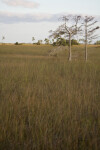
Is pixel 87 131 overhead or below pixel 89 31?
below

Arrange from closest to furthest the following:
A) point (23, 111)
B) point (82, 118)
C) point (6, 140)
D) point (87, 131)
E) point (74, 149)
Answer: point (74, 149) < point (6, 140) < point (87, 131) < point (82, 118) < point (23, 111)

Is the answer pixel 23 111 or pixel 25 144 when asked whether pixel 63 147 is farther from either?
pixel 23 111

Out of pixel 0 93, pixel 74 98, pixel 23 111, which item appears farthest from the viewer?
pixel 0 93

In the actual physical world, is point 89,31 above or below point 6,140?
above

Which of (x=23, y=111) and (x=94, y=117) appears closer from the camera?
(x=94, y=117)

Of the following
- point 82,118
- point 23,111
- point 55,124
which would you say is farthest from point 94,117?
point 23,111

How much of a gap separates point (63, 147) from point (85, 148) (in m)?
0.35

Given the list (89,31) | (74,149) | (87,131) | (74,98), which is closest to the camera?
(74,149)

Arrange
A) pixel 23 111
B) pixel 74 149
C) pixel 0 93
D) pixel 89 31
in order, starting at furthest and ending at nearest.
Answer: pixel 89 31 → pixel 0 93 → pixel 23 111 → pixel 74 149

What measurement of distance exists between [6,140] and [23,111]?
3.76 feet

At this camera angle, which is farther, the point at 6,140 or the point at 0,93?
the point at 0,93

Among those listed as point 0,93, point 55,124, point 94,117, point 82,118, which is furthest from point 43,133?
point 0,93

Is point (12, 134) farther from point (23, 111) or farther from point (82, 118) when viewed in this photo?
point (82, 118)

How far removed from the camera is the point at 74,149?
2.73m
